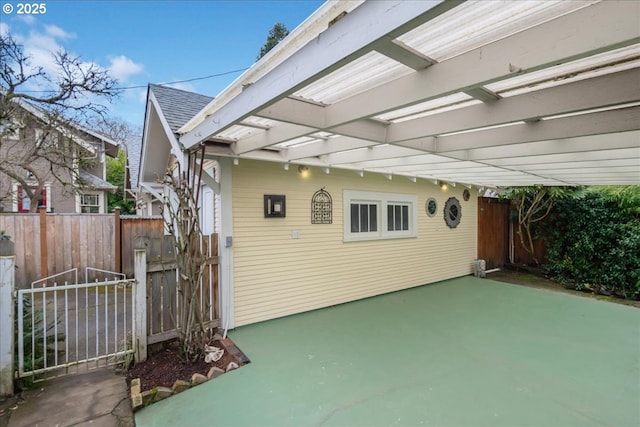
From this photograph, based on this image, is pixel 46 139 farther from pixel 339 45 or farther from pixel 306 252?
pixel 339 45

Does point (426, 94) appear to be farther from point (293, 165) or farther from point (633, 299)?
point (633, 299)

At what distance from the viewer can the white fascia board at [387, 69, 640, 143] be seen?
72.5 inches

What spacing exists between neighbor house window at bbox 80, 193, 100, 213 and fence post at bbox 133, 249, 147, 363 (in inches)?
391

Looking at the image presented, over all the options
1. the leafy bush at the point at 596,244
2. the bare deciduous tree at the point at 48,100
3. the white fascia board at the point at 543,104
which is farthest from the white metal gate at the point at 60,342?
the leafy bush at the point at 596,244

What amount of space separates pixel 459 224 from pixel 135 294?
7485 mm

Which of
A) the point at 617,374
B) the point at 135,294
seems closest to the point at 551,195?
the point at 617,374

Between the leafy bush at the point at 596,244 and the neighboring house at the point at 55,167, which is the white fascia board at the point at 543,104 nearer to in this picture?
the leafy bush at the point at 596,244

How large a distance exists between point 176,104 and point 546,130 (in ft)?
15.8

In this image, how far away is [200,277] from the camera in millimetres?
3553

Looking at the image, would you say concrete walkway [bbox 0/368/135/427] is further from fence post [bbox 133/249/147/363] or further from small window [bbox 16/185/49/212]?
small window [bbox 16/185/49/212]

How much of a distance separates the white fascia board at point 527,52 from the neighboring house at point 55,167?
8.85 metres

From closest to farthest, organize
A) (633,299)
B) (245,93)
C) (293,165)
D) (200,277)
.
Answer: (245,93) < (200,277) < (293,165) < (633,299)

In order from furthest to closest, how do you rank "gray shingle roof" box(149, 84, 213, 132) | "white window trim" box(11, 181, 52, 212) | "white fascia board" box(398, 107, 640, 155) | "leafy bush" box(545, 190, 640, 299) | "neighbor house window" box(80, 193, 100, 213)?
"neighbor house window" box(80, 193, 100, 213) < "white window trim" box(11, 181, 52, 212) < "leafy bush" box(545, 190, 640, 299) < "gray shingle roof" box(149, 84, 213, 132) < "white fascia board" box(398, 107, 640, 155)

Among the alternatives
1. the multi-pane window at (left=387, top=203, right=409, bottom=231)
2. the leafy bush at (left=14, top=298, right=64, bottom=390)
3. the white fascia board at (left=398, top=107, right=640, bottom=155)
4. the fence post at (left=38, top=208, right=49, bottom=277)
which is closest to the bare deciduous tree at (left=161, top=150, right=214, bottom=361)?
the leafy bush at (left=14, top=298, right=64, bottom=390)
